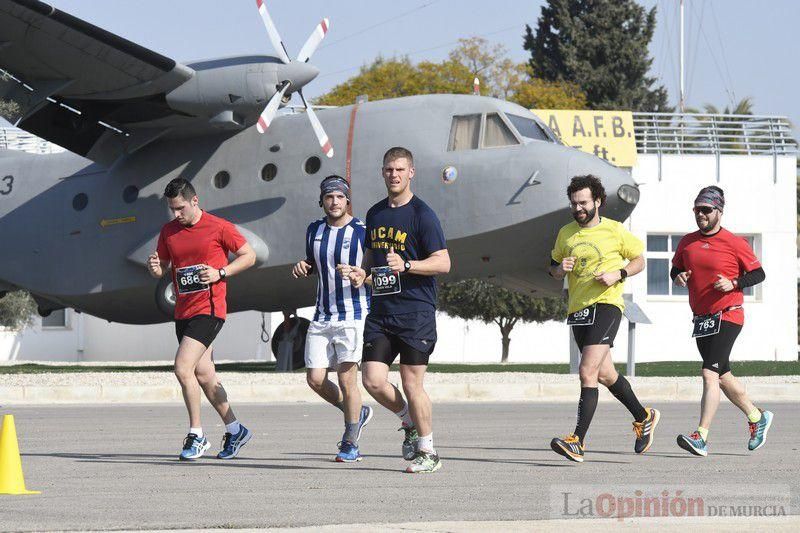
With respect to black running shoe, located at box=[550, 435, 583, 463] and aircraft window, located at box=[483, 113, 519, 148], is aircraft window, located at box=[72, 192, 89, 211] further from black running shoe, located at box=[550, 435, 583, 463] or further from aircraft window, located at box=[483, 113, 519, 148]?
black running shoe, located at box=[550, 435, 583, 463]

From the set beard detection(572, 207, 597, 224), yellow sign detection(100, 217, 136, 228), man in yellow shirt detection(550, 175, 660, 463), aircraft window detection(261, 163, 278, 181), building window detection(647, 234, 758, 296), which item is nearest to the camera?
man in yellow shirt detection(550, 175, 660, 463)

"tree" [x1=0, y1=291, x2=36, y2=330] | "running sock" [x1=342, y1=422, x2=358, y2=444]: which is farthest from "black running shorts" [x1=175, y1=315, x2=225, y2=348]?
"tree" [x1=0, y1=291, x2=36, y2=330]

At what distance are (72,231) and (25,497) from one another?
1557 cm

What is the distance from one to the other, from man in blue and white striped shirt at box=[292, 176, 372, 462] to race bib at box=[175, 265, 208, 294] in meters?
0.81

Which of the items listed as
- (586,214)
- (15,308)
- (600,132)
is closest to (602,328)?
(586,214)

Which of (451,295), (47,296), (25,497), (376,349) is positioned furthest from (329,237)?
(451,295)

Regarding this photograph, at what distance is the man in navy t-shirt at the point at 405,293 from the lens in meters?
8.76

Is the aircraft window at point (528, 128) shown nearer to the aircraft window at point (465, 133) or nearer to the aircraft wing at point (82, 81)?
the aircraft window at point (465, 133)

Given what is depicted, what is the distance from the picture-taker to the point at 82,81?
19.8m

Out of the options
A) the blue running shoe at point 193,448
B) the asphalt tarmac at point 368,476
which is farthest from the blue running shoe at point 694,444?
the blue running shoe at point 193,448

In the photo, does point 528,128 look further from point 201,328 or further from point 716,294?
point 201,328

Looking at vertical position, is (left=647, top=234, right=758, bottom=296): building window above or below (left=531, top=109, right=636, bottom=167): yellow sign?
below

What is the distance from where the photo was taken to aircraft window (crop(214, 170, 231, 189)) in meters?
21.4

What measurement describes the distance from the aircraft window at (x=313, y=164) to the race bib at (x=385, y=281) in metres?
12.0
